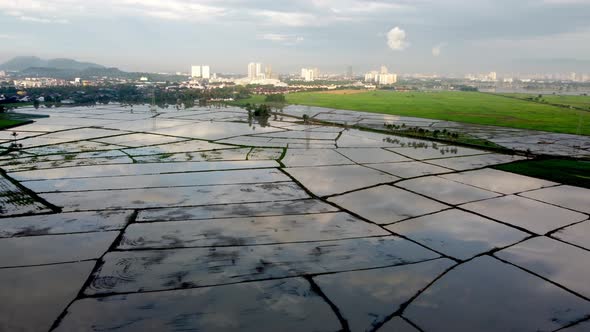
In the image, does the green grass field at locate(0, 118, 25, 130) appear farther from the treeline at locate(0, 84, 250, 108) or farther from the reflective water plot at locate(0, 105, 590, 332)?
the treeline at locate(0, 84, 250, 108)

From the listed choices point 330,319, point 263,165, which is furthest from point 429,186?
point 330,319

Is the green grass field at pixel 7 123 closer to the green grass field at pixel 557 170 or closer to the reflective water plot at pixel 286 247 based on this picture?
the reflective water plot at pixel 286 247

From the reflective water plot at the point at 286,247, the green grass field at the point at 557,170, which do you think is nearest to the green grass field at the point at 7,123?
the reflective water plot at the point at 286,247

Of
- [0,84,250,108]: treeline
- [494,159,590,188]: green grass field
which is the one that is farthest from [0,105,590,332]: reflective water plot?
[0,84,250,108]: treeline

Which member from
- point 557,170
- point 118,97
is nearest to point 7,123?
point 118,97

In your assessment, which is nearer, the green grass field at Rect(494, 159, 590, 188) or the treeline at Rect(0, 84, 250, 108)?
the green grass field at Rect(494, 159, 590, 188)

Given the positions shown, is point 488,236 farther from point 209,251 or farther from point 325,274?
point 209,251
